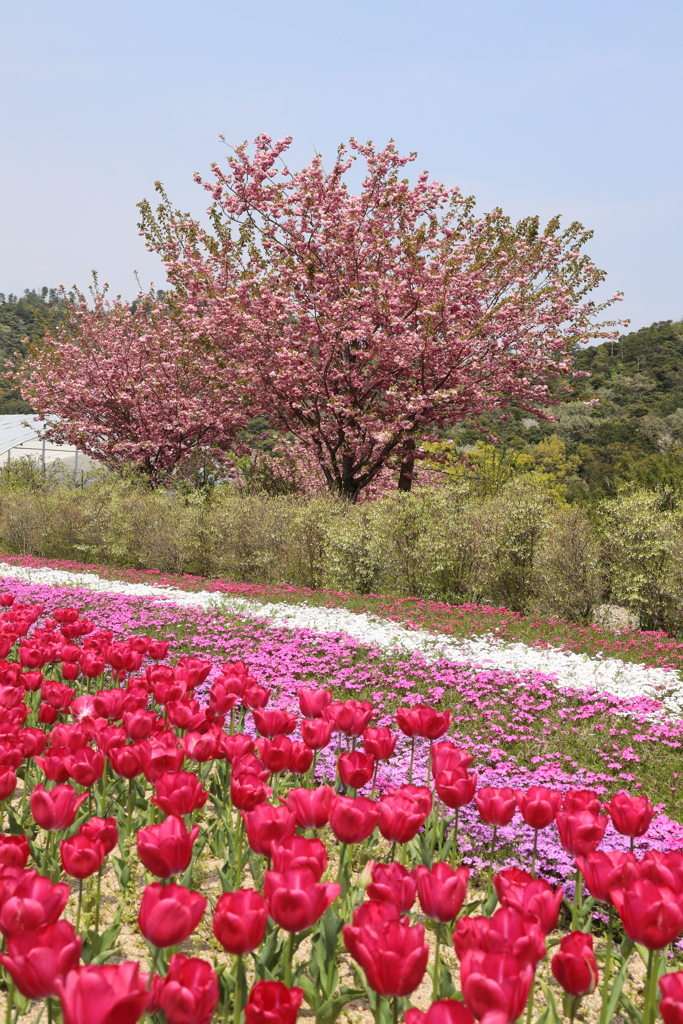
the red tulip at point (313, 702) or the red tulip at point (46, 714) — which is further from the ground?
the red tulip at point (313, 702)

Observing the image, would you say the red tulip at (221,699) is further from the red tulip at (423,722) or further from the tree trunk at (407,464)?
the tree trunk at (407,464)

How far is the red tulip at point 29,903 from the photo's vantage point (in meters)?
1.53

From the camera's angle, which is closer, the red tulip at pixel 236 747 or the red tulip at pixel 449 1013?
the red tulip at pixel 449 1013

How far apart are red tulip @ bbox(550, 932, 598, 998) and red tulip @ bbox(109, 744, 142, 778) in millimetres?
1613

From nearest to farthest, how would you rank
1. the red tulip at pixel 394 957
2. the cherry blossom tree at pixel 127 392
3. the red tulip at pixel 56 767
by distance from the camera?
1. the red tulip at pixel 394 957
2. the red tulip at pixel 56 767
3. the cherry blossom tree at pixel 127 392

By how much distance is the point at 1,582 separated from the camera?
13500 millimetres

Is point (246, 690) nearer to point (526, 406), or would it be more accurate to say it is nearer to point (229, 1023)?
point (229, 1023)

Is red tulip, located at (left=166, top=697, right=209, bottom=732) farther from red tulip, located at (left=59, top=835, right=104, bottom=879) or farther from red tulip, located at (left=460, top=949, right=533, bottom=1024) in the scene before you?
red tulip, located at (left=460, top=949, right=533, bottom=1024)

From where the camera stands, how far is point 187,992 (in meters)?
1.33

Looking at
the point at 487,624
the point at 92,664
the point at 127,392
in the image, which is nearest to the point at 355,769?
the point at 92,664

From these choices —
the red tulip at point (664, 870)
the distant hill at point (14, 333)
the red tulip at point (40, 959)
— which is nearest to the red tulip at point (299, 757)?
the red tulip at point (664, 870)

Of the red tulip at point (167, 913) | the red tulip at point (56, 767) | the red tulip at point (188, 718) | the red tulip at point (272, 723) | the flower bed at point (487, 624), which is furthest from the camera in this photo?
the flower bed at point (487, 624)

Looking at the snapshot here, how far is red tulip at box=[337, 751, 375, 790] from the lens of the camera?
2.53 m

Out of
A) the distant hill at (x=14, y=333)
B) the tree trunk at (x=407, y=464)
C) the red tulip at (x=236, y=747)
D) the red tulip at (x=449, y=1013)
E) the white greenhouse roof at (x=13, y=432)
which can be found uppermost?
the distant hill at (x=14, y=333)
